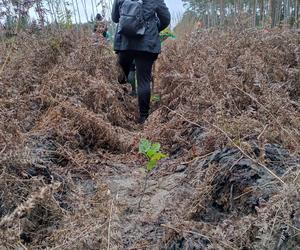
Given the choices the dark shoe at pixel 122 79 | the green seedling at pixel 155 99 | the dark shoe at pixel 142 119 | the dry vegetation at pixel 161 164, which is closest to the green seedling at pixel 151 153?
the dry vegetation at pixel 161 164

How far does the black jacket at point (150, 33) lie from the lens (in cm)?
396

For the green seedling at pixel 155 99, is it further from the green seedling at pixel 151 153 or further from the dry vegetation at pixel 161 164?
the green seedling at pixel 151 153

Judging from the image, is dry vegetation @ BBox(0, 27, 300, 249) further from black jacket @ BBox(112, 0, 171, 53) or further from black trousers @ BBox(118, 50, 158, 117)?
black jacket @ BBox(112, 0, 171, 53)

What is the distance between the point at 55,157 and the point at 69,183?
20.0 inches

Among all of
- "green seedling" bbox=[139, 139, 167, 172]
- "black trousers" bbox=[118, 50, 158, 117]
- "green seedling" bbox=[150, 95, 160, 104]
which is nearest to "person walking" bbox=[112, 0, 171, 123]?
"black trousers" bbox=[118, 50, 158, 117]

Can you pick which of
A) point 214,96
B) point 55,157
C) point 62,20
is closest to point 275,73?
point 214,96

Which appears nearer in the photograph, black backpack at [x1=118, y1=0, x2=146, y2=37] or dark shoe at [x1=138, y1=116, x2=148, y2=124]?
black backpack at [x1=118, y1=0, x2=146, y2=37]

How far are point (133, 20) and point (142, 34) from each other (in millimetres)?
159

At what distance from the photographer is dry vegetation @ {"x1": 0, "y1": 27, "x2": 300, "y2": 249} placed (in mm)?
1474

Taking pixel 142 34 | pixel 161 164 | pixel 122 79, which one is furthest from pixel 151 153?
pixel 122 79

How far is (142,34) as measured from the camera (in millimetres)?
3916

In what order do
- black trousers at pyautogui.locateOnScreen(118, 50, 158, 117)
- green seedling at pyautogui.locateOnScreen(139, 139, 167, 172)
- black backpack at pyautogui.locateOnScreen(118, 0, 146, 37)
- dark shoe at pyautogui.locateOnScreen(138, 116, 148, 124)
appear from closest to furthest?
green seedling at pyautogui.locateOnScreen(139, 139, 167, 172) < black backpack at pyautogui.locateOnScreen(118, 0, 146, 37) < black trousers at pyautogui.locateOnScreen(118, 50, 158, 117) < dark shoe at pyautogui.locateOnScreen(138, 116, 148, 124)

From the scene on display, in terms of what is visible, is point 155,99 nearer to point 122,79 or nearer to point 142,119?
point 122,79

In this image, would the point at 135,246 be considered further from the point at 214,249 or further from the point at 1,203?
the point at 1,203
